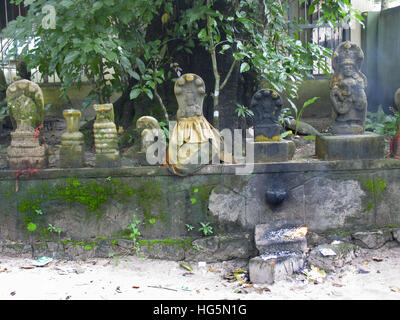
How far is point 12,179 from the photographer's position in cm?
493

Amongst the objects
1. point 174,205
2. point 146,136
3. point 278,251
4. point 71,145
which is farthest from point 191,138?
point 278,251

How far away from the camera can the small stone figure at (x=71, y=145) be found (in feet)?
16.3

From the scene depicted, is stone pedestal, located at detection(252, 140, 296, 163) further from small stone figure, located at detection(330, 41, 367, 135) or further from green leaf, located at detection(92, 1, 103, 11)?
green leaf, located at detection(92, 1, 103, 11)

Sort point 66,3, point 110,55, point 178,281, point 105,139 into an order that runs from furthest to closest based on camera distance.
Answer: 1. point 105,139
2. point 110,55
3. point 66,3
4. point 178,281

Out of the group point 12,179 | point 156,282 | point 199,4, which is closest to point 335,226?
point 156,282

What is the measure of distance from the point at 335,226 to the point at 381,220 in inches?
20.1

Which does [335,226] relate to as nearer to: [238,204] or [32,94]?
[238,204]

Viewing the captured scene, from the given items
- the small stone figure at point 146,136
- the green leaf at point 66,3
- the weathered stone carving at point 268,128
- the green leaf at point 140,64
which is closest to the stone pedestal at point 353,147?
the weathered stone carving at point 268,128

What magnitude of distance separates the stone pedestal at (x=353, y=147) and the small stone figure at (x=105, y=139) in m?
2.25

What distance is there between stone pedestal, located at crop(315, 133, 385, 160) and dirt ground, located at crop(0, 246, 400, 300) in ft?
3.35

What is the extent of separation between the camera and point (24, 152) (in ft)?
16.3

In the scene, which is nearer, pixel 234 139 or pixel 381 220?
Answer: pixel 381 220

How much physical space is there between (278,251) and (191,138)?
1458 millimetres

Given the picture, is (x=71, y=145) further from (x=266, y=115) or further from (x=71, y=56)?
(x=266, y=115)
